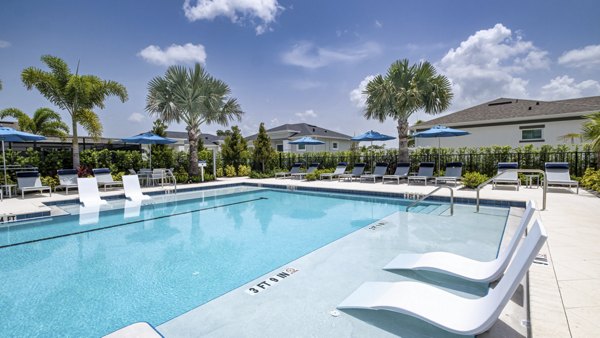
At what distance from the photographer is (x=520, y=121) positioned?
1912cm

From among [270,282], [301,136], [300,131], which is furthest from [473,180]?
[300,131]

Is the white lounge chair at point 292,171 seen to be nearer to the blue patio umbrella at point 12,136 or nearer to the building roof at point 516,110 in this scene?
the building roof at point 516,110

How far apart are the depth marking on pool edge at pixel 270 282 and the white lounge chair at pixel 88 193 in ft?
29.4

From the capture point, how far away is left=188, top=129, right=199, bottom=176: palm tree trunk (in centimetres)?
1647

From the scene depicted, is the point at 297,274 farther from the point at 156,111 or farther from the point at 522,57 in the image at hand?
the point at 522,57

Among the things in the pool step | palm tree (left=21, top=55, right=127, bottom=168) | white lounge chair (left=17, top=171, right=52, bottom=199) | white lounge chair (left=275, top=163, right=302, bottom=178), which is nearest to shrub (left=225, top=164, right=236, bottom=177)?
white lounge chair (left=275, top=163, right=302, bottom=178)

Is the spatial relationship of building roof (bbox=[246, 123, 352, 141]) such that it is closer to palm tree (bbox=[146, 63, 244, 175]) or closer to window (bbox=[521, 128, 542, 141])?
palm tree (bbox=[146, 63, 244, 175])

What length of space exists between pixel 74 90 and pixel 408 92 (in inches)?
608

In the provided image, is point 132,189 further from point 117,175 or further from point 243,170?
point 243,170

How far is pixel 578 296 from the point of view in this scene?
2.86 metres

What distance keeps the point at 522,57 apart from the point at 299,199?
14145 millimetres

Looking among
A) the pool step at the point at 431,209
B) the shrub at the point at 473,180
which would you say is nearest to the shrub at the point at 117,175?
the pool step at the point at 431,209

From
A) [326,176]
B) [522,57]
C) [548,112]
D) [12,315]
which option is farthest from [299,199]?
[548,112]

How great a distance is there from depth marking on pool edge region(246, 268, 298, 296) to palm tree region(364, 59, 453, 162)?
1137cm
